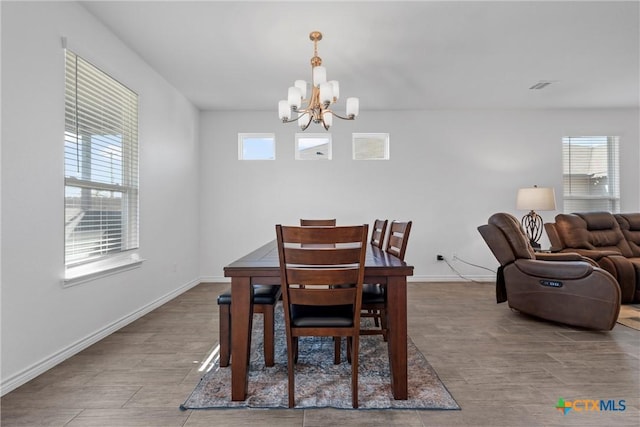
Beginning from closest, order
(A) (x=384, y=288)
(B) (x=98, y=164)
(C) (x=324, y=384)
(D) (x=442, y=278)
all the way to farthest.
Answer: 1. (C) (x=324, y=384)
2. (A) (x=384, y=288)
3. (B) (x=98, y=164)
4. (D) (x=442, y=278)

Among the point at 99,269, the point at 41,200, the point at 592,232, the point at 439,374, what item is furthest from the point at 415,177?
the point at 41,200

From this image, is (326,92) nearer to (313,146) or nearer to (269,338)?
(269,338)

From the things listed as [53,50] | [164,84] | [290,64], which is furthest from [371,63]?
[53,50]

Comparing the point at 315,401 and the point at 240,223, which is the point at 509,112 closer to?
the point at 240,223

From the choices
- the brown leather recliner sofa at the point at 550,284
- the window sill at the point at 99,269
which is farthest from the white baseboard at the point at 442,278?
the window sill at the point at 99,269

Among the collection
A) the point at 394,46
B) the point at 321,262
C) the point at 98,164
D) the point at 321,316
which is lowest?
the point at 321,316

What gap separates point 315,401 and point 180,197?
328 centimetres

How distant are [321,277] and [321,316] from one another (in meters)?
0.25

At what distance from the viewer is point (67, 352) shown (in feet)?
7.31

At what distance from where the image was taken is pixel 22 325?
189cm

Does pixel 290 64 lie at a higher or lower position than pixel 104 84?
higher

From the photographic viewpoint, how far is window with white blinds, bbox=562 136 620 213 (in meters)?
4.95

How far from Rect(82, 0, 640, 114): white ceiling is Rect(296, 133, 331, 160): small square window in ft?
2.82

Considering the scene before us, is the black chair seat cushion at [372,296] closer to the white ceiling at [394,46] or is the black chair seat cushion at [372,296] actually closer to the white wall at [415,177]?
the white ceiling at [394,46]
